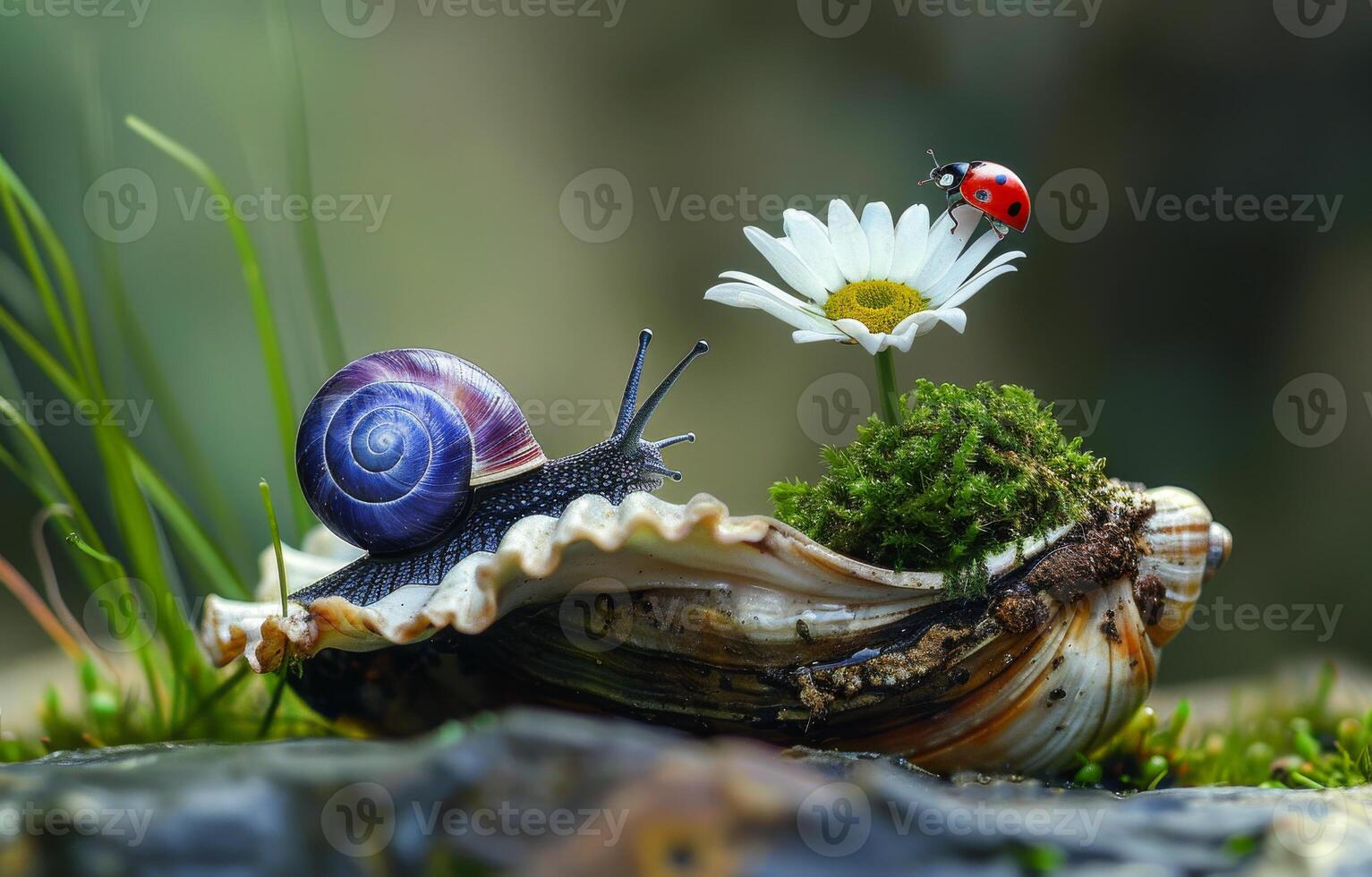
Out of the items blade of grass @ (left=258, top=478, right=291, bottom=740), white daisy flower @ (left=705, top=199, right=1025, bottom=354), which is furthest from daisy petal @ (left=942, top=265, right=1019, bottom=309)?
blade of grass @ (left=258, top=478, right=291, bottom=740)

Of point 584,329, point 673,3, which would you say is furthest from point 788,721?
point 673,3

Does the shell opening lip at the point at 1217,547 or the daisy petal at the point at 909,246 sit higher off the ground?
the daisy petal at the point at 909,246

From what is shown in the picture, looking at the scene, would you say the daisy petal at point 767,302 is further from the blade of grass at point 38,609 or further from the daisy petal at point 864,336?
the blade of grass at point 38,609

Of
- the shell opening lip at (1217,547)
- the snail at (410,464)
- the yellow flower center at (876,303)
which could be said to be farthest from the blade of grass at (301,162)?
the shell opening lip at (1217,547)

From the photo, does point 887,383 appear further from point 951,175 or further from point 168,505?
point 168,505

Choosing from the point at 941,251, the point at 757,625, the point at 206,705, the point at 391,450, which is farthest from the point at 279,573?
the point at 941,251

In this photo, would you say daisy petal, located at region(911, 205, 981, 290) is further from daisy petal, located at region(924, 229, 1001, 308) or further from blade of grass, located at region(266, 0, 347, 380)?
blade of grass, located at region(266, 0, 347, 380)

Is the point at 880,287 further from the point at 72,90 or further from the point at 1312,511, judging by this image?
the point at 72,90
